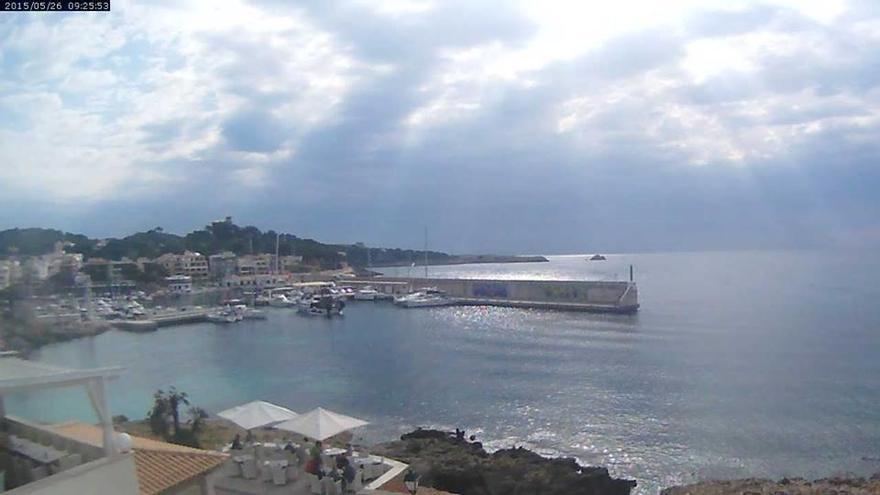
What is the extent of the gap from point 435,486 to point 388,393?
9.30 m

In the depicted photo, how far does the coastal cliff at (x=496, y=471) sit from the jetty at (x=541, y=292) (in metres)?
30.4

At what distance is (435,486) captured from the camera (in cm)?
1022

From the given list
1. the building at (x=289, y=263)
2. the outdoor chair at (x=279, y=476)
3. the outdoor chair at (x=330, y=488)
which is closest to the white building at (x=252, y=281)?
the building at (x=289, y=263)

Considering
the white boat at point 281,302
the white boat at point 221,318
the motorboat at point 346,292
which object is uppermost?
the motorboat at point 346,292

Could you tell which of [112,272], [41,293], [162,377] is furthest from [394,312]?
[41,293]

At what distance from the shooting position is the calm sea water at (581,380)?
13.7m

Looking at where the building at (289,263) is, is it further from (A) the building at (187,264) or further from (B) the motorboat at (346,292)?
(B) the motorboat at (346,292)

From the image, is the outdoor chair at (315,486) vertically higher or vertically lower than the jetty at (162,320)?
higher

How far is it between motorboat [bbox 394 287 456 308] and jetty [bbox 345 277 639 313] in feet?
3.80

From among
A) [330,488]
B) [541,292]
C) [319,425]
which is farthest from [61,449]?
Result: [541,292]

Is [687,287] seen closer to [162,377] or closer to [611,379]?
[611,379]

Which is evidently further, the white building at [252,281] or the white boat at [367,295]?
Answer: the white building at [252,281]

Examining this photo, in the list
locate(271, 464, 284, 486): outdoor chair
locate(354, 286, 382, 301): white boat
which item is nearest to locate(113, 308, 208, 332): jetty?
locate(354, 286, 382, 301): white boat

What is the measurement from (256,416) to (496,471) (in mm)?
4227
